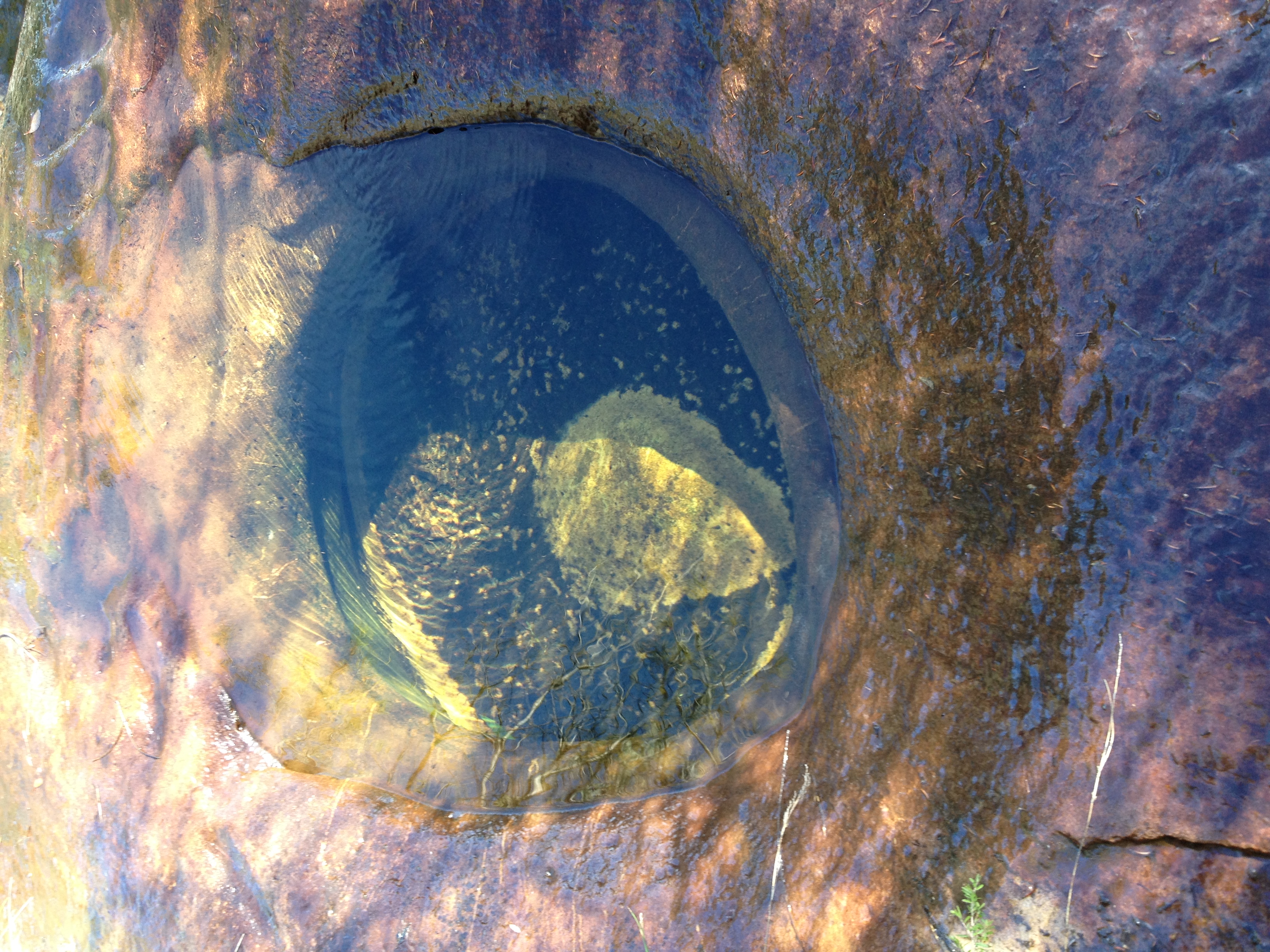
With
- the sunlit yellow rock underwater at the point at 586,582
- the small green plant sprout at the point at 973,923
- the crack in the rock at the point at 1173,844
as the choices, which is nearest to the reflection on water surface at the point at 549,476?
the sunlit yellow rock underwater at the point at 586,582

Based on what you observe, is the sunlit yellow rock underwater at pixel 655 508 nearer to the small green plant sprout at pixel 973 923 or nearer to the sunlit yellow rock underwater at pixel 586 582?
the sunlit yellow rock underwater at pixel 586 582

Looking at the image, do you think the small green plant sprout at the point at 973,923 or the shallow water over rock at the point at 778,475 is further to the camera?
the small green plant sprout at the point at 973,923

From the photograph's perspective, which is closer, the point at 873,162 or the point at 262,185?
the point at 873,162

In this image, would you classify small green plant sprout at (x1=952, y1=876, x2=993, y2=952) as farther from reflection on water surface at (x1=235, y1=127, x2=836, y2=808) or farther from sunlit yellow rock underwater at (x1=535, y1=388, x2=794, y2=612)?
sunlit yellow rock underwater at (x1=535, y1=388, x2=794, y2=612)

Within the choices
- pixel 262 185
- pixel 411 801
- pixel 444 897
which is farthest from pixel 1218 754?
pixel 262 185

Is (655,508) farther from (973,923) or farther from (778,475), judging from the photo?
(973,923)

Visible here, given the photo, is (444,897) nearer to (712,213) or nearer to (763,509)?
(763,509)

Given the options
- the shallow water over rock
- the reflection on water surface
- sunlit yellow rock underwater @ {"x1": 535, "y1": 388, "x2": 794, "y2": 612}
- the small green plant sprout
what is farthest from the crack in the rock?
sunlit yellow rock underwater @ {"x1": 535, "y1": 388, "x2": 794, "y2": 612}
